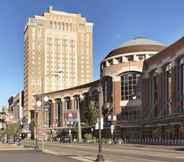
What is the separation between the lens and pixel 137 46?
131000mm

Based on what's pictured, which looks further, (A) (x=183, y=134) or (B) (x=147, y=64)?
(B) (x=147, y=64)

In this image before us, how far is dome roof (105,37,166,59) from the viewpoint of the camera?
130000 millimetres

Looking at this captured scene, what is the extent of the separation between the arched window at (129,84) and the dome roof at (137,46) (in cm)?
686

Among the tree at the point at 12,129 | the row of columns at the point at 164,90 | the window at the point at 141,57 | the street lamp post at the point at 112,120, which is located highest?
the window at the point at 141,57

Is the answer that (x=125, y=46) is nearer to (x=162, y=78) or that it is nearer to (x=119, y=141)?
(x=162, y=78)

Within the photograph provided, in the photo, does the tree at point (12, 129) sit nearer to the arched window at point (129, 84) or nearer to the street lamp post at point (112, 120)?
the street lamp post at point (112, 120)

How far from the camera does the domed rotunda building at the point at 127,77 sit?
12719cm

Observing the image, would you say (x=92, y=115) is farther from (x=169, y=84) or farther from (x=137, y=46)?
(x=169, y=84)

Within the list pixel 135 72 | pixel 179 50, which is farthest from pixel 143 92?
pixel 179 50

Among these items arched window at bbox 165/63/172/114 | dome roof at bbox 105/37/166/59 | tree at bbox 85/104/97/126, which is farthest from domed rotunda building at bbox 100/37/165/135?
arched window at bbox 165/63/172/114

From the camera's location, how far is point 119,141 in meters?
104

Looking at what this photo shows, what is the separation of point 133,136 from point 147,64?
780 inches

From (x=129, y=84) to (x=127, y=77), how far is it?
2.03 m

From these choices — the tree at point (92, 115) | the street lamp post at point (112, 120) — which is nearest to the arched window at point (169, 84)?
the tree at point (92, 115)
